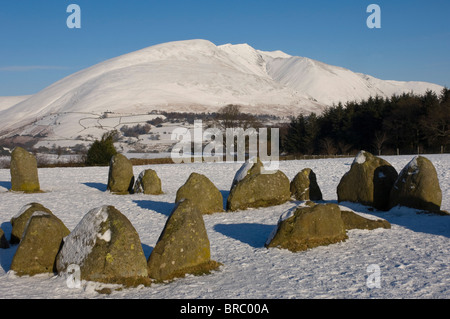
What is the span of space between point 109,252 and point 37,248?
Result: 7.13ft

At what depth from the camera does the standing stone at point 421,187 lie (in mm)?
15094

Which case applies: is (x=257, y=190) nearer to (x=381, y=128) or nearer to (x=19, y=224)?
(x=19, y=224)

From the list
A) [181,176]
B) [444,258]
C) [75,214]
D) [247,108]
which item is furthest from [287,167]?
[247,108]

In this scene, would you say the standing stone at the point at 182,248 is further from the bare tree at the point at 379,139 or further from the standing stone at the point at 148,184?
the bare tree at the point at 379,139

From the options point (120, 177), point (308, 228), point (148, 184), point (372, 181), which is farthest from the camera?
point (120, 177)

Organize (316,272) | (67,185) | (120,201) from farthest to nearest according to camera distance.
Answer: (67,185) < (120,201) < (316,272)

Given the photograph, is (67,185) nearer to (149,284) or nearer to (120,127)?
(149,284)

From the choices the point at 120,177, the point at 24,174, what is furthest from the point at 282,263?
the point at 24,174

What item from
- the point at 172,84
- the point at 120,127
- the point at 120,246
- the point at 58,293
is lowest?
the point at 58,293

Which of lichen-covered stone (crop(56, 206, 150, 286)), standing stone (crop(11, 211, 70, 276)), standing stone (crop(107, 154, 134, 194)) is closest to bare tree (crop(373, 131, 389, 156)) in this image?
standing stone (crop(107, 154, 134, 194))

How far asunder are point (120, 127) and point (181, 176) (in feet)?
276

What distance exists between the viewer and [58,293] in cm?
824

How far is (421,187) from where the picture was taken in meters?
15.1

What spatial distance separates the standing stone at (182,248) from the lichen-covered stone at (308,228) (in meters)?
2.41
